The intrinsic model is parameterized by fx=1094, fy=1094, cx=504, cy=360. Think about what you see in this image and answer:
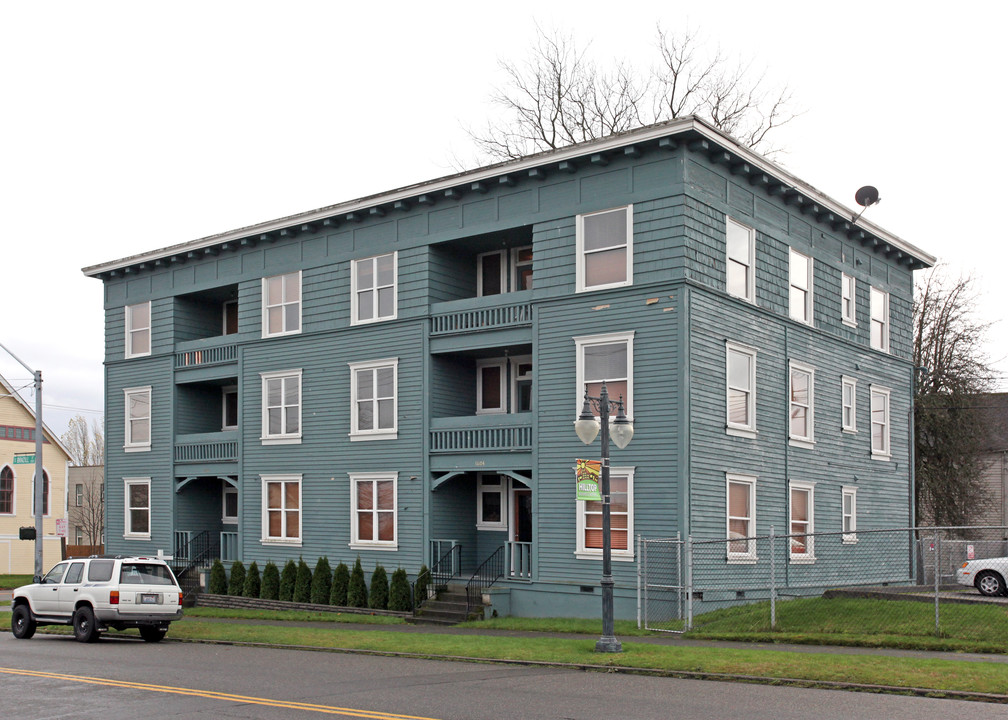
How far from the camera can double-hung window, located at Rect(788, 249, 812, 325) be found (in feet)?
93.1

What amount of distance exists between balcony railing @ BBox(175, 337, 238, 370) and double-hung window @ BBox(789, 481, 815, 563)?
56.1 feet

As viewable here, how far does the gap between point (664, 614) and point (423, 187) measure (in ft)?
41.0

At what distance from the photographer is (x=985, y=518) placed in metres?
55.1

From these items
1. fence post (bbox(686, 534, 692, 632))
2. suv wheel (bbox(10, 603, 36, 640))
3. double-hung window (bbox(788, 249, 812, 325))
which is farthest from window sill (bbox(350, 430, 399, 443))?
double-hung window (bbox(788, 249, 812, 325))

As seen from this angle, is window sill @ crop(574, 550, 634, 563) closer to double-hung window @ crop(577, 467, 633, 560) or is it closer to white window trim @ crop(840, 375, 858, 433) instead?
double-hung window @ crop(577, 467, 633, 560)

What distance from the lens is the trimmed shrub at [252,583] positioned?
31719 millimetres

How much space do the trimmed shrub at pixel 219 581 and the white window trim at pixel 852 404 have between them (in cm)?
1840

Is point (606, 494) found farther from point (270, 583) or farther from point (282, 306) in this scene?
point (282, 306)

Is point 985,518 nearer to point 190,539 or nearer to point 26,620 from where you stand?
point 190,539

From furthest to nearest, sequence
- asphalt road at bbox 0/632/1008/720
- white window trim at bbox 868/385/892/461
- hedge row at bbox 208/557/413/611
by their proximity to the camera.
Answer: white window trim at bbox 868/385/892/461
hedge row at bbox 208/557/413/611
asphalt road at bbox 0/632/1008/720

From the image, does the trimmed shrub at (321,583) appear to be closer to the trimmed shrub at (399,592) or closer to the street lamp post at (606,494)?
the trimmed shrub at (399,592)

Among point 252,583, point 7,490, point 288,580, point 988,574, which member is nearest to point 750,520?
point 988,574

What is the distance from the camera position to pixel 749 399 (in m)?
26.4

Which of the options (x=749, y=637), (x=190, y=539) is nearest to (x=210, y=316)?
(x=190, y=539)
